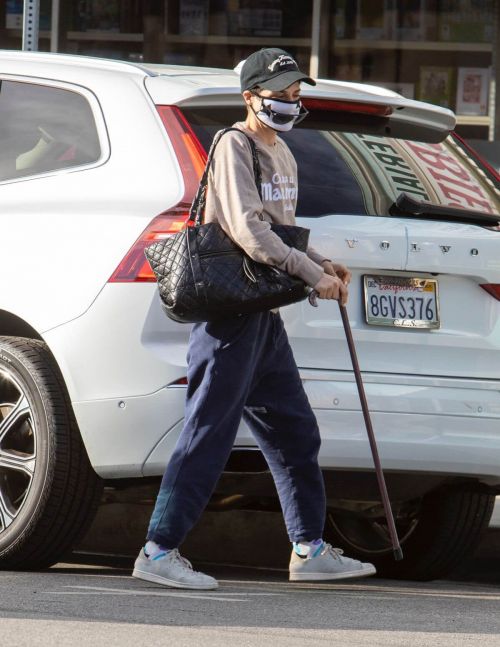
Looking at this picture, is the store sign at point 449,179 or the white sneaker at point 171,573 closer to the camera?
the white sneaker at point 171,573

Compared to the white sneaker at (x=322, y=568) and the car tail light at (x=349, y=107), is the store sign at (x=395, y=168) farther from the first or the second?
the white sneaker at (x=322, y=568)

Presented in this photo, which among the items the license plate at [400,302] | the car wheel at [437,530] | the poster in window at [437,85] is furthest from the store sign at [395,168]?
the poster in window at [437,85]

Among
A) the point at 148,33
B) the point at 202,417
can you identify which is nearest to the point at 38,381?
the point at 202,417

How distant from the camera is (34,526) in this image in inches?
208

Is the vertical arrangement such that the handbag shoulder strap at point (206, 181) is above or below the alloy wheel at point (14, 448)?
above

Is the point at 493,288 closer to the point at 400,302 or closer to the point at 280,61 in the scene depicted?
the point at 400,302

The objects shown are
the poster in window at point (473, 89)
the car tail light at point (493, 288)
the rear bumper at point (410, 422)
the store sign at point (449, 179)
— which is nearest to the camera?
the rear bumper at point (410, 422)

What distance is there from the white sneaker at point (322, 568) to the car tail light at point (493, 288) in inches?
39.5

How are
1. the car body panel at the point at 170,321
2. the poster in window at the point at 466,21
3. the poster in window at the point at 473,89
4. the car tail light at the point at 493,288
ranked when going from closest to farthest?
the car body panel at the point at 170,321 < the car tail light at the point at 493,288 < the poster in window at the point at 466,21 < the poster in window at the point at 473,89

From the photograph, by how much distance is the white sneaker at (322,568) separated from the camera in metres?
5.41

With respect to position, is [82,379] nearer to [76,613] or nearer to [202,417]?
[202,417]

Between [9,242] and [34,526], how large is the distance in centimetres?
93

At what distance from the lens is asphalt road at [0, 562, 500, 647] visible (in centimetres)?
424

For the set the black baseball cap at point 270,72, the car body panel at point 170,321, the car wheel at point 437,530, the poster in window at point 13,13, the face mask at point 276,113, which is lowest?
the car wheel at point 437,530
